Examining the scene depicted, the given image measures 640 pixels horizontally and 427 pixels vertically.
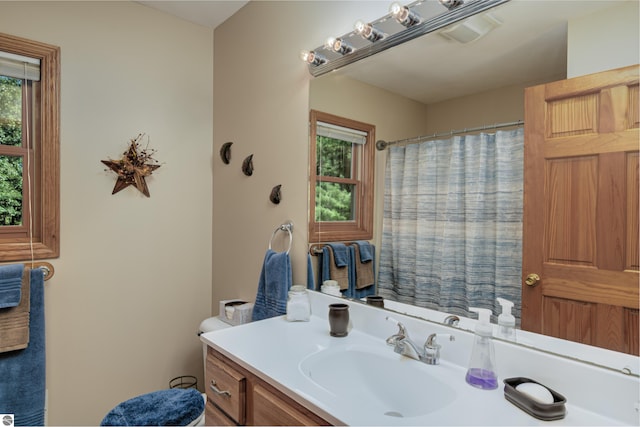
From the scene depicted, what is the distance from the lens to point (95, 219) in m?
1.97

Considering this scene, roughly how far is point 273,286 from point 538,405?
1.14 meters

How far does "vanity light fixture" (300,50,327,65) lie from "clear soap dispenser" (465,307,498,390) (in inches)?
48.9

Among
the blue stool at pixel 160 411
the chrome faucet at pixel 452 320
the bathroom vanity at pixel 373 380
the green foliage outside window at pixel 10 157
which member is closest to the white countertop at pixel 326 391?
the bathroom vanity at pixel 373 380

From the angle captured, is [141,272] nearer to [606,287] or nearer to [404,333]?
[404,333]

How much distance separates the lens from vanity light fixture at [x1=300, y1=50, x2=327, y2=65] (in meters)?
1.59

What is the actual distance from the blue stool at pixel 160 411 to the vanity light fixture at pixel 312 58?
1.55m

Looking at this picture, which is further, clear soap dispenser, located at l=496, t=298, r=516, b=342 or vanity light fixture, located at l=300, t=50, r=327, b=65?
vanity light fixture, located at l=300, t=50, r=327, b=65

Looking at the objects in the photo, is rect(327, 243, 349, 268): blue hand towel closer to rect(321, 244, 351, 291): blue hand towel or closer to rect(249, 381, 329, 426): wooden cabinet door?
rect(321, 244, 351, 291): blue hand towel

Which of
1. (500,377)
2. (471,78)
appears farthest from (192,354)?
(471,78)

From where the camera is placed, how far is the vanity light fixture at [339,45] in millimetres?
1473

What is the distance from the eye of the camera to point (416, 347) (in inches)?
45.2

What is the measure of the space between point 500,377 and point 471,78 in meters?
0.90

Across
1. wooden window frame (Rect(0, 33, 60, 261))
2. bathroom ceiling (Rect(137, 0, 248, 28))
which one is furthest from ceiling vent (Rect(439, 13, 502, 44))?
wooden window frame (Rect(0, 33, 60, 261))

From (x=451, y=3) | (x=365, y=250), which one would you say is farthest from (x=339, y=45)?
(x=365, y=250)
